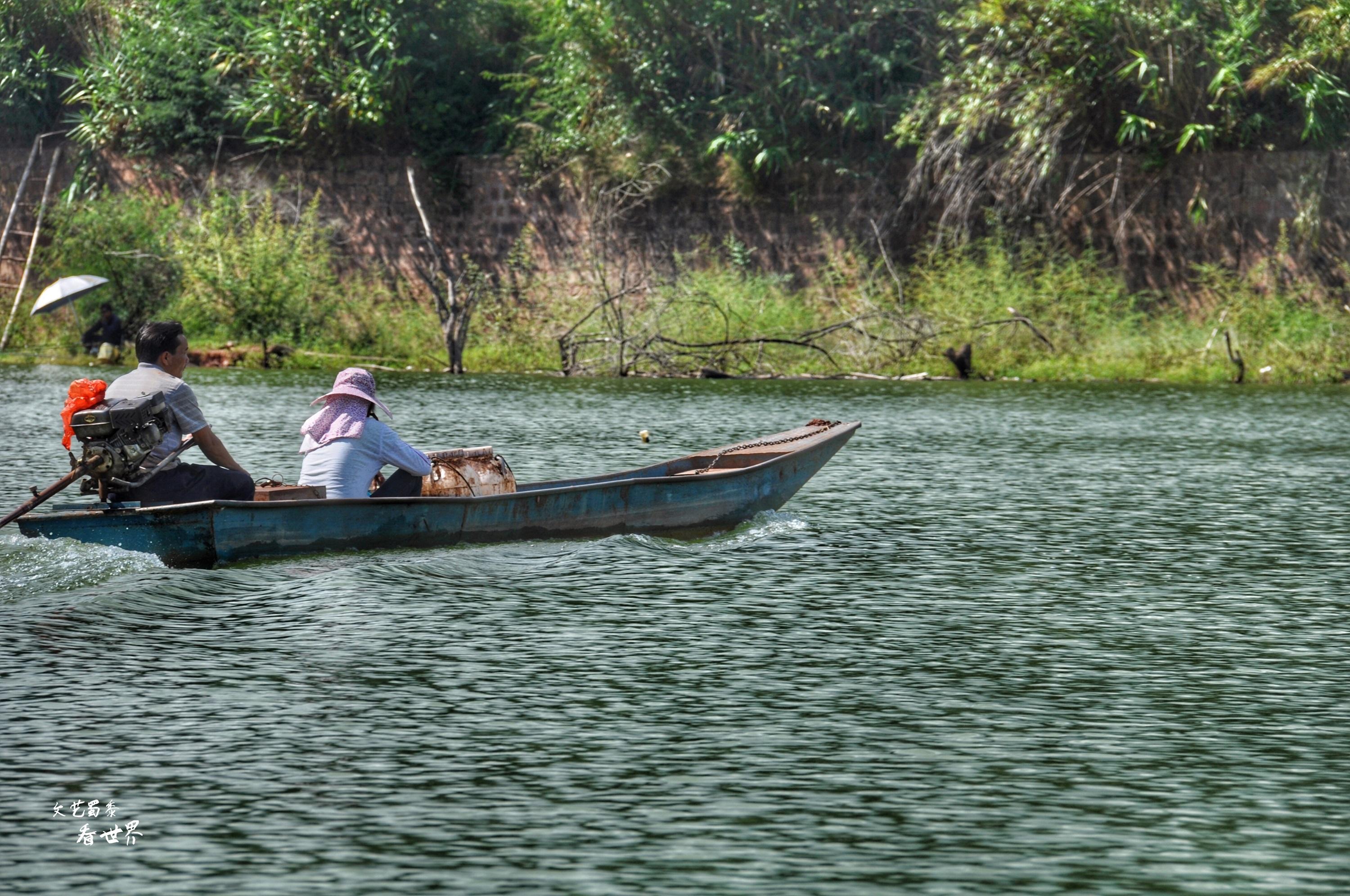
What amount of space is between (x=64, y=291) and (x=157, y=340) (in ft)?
61.0

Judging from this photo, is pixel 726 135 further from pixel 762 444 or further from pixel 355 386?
pixel 355 386

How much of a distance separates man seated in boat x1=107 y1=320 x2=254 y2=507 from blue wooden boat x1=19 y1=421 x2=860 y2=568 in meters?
0.37

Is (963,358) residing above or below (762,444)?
above

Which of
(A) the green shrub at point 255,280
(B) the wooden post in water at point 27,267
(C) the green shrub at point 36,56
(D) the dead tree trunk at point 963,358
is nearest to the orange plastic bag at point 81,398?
(D) the dead tree trunk at point 963,358

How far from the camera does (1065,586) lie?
9094 millimetres

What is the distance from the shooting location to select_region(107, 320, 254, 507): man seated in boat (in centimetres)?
935

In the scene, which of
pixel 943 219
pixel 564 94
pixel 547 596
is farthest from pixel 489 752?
pixel 564 94

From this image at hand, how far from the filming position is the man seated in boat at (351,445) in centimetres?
986

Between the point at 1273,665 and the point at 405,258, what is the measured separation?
27254mm

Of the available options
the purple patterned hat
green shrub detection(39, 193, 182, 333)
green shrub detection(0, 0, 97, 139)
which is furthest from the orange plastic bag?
green shrub detection(0, 0, 97, 139)

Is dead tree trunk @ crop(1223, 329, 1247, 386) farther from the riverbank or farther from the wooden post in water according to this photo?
the wooden post in water

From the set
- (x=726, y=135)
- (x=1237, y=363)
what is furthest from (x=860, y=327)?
(x=1237, y=363)

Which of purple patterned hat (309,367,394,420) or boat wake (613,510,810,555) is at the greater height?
purple patterned hat (309,367,394,420)

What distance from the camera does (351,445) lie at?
9.88m
